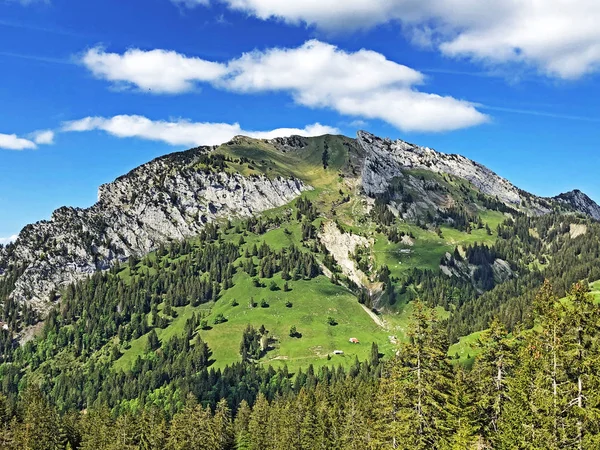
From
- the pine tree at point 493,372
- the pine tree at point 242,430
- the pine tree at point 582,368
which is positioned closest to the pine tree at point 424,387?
the pine tree at point 493,372

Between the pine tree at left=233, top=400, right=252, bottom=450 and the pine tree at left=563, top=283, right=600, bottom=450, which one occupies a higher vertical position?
the pine tree at left=563, top=283, right=600, bottom=450

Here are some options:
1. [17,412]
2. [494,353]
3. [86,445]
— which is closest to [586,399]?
[494,353]

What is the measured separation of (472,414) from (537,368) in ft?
25.6

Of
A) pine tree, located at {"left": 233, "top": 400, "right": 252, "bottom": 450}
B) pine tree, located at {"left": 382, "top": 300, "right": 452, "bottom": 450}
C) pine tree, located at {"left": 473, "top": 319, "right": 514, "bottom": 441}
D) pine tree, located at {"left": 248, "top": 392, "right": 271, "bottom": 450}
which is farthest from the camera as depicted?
pine tree, located at {"left": 233, "top": 400, "right": 252, "bottom": 450}

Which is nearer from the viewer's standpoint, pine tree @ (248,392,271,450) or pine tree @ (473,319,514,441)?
pine tree @ (473,319,514,441)

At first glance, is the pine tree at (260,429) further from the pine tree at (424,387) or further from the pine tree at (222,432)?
the pine tree at (424,387)

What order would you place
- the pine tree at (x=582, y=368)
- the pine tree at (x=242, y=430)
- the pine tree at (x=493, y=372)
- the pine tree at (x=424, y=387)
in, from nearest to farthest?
the pine tree at (x=582, y=368) → the pine tree at (x=424, y=387) → the pine tree at (x=493, y=372) → the pine tree at (x=242, y=430)

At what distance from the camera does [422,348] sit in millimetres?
42969

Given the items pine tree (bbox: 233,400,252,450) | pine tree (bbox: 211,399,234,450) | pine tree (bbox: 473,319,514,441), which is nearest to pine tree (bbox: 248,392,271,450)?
pine tree (bbox: 233,400,252,450)

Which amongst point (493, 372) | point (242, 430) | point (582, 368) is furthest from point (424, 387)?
point (242, 430)

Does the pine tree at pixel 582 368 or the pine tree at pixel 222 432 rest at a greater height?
the pine tree at pixel 582 368

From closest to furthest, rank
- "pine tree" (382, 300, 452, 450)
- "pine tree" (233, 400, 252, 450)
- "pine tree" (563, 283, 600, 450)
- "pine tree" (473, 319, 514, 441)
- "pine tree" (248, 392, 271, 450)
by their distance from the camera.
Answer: "pine tree" (563, 283, 600, 450) < "pine tree" (382, 300, 452, 450) < "pine tree" (473, 319, 514, 441) < "pine tree" (248, 392, 271, 450) < "pine tree" (233, 400, 252, 450)

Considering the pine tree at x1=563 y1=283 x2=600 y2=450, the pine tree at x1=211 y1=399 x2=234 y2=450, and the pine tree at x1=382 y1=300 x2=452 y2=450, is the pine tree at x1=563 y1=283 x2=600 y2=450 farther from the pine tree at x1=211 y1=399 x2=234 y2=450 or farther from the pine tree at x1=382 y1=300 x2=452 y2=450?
the pine tree at x1=211 y1=399 x2=234 y2=450

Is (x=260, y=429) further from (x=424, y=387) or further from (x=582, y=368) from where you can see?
(x=582, y=368)
